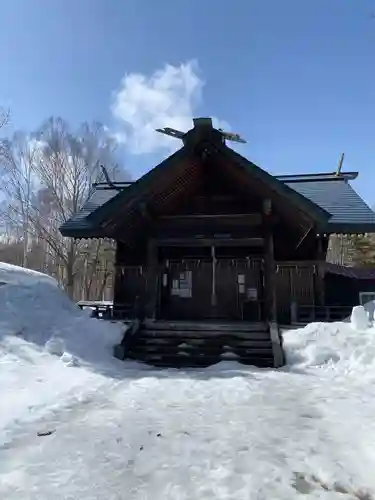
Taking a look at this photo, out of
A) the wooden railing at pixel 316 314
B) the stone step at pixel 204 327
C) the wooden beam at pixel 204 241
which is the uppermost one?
the wooden beam at pixel 204 241

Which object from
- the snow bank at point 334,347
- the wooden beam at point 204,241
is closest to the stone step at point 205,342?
the snow bank at point 334,347

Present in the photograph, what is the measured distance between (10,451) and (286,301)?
35.0ft

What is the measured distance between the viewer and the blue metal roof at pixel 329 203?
39.3 feet

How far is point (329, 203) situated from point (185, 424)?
1143 cm

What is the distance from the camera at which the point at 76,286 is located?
41.5 m

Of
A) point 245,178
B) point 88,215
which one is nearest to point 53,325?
point 88,215

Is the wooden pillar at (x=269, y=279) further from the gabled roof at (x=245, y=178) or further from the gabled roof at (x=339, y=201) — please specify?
the gabled roof at (x=339, y=201)

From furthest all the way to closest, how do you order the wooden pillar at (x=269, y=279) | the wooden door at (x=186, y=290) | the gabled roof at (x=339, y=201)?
the wooden door at (x=186, y=290), the gabled roof at (x=339, y=201), the wooden pillar at (x=269, y=279)

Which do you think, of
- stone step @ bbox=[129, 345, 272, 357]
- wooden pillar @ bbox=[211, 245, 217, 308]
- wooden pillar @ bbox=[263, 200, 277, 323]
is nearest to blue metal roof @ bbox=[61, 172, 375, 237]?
wooden pillar @ bbox=[263, 200, 277, 323]

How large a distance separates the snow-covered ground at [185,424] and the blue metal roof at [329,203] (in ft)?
12.6

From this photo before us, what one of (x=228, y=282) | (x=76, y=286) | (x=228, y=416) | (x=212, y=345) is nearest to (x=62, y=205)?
(x=76, y=286)

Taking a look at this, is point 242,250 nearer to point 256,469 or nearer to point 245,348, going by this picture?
point 245,348

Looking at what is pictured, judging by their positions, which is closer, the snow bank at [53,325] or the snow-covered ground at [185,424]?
the snow-covered ground at [185,424]

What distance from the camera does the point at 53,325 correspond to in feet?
30.3
